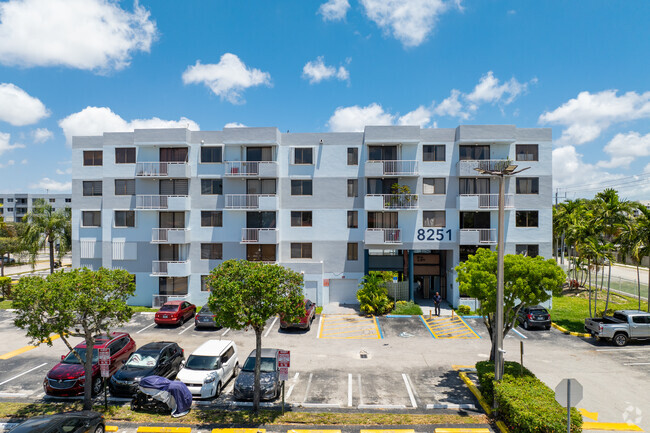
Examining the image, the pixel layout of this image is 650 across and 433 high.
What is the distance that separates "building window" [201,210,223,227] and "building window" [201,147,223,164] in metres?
4.25

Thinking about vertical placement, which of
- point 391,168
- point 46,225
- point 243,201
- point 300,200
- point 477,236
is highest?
point 391,168

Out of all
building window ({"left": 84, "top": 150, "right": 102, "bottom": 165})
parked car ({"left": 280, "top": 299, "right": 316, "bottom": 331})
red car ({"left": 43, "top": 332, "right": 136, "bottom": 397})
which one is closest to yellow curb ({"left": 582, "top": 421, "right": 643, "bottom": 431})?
parked car ({"left": 280, "top": 299, "right": 316, "bottom": 331})

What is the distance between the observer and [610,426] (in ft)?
39.7

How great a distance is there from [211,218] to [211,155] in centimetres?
525

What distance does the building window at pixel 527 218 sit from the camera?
94.1 ft

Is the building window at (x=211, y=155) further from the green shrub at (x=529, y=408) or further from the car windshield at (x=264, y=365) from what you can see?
the green shrub at (x=529, y=408)

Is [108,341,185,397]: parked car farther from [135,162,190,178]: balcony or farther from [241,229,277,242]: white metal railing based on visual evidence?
[135,162,190,178]: balcony

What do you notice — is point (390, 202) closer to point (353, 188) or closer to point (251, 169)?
point (353, 188)

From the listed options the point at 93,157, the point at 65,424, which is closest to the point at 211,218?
the point at 93,157

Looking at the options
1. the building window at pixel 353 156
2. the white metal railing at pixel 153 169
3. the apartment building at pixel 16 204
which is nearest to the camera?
the white metal railing at pixel 153 169

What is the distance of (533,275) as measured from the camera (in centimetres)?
1462

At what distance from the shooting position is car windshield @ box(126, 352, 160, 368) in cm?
1502

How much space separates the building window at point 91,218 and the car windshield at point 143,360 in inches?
783

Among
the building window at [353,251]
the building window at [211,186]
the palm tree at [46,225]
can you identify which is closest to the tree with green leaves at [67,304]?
the building window at [211,186]
